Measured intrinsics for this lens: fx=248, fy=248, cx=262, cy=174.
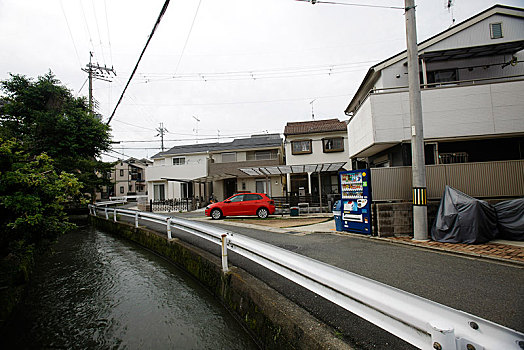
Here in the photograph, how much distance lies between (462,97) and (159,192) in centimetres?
2441

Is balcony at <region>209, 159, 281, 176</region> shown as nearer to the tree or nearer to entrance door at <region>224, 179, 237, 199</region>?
entrance door at <region>224, 179, 237, 199</region>

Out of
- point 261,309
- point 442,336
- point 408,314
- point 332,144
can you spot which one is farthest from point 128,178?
point 442,336

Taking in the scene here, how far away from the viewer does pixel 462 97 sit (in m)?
8.41

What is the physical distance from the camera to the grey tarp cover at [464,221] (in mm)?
5996

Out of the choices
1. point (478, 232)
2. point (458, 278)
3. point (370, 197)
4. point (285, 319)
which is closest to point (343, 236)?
point (370, 197)

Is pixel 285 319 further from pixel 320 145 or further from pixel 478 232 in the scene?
pixel 320 145

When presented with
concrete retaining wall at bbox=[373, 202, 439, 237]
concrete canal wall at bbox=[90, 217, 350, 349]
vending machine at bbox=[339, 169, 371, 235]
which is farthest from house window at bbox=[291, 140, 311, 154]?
concrete canal wall at bbox=[90, 217, 350, 349]

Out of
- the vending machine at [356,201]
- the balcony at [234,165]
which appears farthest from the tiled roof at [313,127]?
the vending machine at [356,201]

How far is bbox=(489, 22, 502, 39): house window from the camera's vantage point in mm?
9617

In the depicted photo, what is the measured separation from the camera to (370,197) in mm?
7648

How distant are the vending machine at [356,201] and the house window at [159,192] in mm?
20995

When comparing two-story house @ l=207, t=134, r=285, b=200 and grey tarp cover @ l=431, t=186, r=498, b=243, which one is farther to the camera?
two-story house @ l=207, t=134, r=285, b=200

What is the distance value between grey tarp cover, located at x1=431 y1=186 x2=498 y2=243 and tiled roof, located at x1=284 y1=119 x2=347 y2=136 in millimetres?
13713

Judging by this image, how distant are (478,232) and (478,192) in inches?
76.3
